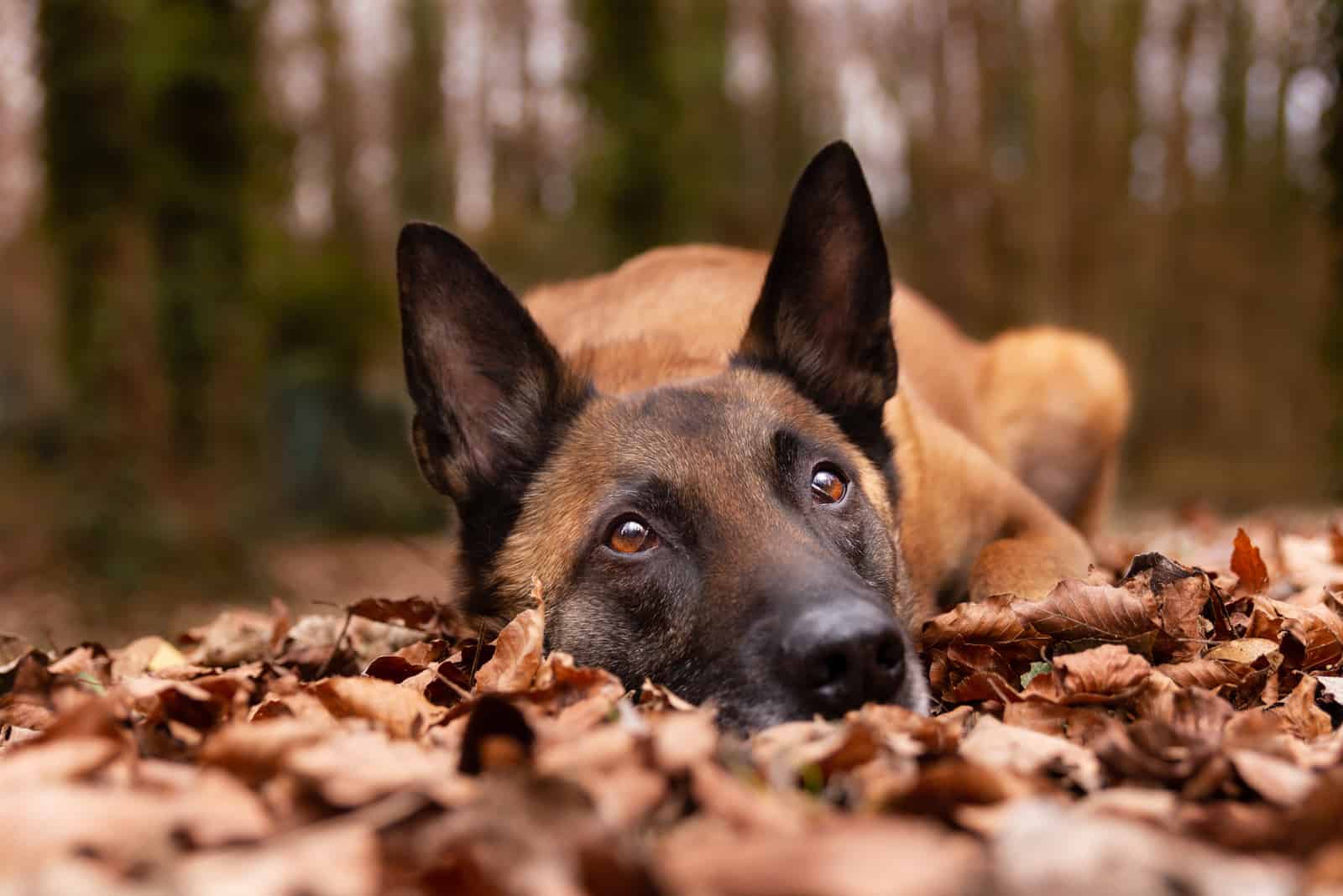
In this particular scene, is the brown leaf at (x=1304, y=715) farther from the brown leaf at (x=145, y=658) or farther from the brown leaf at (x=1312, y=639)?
the brown leaf at (x=145, y=658)

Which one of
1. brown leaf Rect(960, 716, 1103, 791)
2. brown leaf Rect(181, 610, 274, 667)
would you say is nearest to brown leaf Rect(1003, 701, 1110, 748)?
brown leaf Rect(960, 716, 1103, 791)

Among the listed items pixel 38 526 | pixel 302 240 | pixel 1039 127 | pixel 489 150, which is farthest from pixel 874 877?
pixel 489 150

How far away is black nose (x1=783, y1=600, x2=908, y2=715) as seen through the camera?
95.7 inches

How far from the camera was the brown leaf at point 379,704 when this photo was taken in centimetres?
246

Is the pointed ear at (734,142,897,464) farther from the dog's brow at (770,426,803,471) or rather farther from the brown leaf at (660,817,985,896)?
the brown leaf at (660,817,985,896)

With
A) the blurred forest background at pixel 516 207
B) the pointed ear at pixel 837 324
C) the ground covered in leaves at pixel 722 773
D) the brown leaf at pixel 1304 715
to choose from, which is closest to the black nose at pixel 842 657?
the ground covered in leaves at pixel 722 773

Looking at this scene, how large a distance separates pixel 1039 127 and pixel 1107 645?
689 inches

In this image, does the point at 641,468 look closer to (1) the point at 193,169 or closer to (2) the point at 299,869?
(2) the point at 299,869

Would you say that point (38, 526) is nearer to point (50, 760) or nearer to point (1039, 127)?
point (50, 760)

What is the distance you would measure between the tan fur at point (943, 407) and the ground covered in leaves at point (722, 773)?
766 millimetres

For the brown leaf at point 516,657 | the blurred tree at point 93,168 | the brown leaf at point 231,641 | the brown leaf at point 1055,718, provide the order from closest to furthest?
the brown leaf at point 1055,718 < the brown leaf at point 516,657 < the brown leaf at point 231,641 < the blurred tree at point 93,168

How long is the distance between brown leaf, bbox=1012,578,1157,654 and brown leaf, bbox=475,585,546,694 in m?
1.30

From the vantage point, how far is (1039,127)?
18.5 meters

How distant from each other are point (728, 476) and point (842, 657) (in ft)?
2.54
